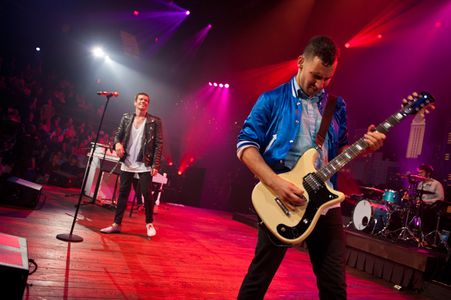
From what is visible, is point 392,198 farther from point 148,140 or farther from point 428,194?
point 148,140

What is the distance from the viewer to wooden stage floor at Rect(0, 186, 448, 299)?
287 centimetres

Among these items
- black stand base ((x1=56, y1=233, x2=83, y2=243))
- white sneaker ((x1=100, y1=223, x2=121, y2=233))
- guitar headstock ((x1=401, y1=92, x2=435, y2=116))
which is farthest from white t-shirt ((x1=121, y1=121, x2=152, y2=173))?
guitar headstock ((x1=401, y1=92, x2=435, y2=116))

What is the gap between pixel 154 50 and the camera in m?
15.2

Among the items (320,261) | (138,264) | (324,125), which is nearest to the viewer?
(320,261)

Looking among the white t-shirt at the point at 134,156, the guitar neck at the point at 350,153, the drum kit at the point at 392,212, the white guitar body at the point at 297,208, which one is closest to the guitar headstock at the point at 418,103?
the guitar neck at the point at 350,153

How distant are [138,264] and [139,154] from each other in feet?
5.84

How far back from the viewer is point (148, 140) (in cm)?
500

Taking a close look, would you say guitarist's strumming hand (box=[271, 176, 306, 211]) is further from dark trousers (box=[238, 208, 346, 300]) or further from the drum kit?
the drum kit

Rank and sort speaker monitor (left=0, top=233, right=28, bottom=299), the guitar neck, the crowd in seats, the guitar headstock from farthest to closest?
the crowd in seats
the guitar headstock
the guitar neck
speaker monitor (left=0, top=233, right=28, bottom=299)

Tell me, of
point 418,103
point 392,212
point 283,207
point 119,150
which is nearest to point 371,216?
point 392,212

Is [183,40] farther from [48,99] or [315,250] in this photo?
[315,250]

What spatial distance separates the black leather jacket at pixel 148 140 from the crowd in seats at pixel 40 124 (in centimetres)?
322

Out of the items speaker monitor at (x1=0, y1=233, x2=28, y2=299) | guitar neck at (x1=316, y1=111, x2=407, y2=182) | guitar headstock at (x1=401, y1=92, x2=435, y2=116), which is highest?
guitar headstock at (x1=401, y1=92, x2=435, y2=116)

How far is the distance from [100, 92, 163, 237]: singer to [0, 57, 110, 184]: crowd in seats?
3.29 meters
